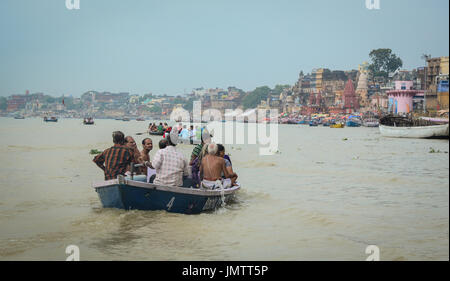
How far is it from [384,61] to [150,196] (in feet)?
508

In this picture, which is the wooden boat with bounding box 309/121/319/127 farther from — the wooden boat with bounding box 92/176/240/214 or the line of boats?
the wooden boat with bounding box 92/176/240/214

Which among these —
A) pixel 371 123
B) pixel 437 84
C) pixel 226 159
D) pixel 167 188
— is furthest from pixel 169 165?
pixel 371 123

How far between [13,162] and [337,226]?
16772 mm

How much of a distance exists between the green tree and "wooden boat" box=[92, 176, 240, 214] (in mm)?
151557

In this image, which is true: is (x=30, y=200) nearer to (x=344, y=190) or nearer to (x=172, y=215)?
(x=172, y=215)

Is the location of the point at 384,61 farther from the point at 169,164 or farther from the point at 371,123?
the point at 169,164

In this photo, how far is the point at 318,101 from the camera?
169m

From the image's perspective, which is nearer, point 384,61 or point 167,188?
point 167,188

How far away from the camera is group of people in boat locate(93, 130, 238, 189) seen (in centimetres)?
973

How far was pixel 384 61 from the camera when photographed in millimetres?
154000

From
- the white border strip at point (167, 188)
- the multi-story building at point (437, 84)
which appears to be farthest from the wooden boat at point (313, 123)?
the white border strip at point (167, 188)

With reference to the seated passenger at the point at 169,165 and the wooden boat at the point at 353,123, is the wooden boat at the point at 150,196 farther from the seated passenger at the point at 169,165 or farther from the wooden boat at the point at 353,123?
the wooden boat at the point at 353,123
